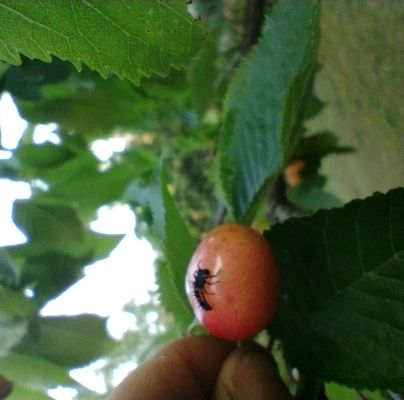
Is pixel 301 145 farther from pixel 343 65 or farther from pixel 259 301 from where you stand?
pixel 259 301

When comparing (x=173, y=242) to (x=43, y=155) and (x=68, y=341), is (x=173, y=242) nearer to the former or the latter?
(x=68, y=341)

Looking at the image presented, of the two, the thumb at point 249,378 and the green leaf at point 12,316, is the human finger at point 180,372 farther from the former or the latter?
the green leaf at point 12,316

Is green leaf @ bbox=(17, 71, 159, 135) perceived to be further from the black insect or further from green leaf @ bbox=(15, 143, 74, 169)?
the black insect

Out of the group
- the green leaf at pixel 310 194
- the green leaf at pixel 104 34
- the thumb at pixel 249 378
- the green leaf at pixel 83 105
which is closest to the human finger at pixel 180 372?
the thumb at pixel 249 378

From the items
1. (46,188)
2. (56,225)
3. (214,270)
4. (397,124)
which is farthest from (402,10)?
(46,188)

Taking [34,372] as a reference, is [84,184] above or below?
above

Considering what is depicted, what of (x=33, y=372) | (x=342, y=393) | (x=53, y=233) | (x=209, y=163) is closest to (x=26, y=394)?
(x=33, y=372)
